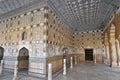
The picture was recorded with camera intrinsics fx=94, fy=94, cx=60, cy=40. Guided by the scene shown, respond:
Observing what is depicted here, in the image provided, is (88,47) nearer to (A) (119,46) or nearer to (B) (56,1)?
(A) (119,46)

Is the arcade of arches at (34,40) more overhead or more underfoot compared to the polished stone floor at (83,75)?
more overhead

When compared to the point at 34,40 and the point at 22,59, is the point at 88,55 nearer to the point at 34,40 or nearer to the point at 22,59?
the point at 22,59

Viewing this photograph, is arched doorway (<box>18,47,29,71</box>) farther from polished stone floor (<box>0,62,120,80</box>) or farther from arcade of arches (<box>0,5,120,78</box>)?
polished stone floor (<box>0,62,120,80</box>)

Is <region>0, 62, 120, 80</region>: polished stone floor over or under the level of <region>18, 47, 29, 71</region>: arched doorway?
under

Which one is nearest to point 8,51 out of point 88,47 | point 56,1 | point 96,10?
point 56,1

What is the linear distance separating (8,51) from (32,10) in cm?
350

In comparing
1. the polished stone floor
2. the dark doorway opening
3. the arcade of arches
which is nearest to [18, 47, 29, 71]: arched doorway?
the arcade of arches

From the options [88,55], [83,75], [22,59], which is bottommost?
[83,75]

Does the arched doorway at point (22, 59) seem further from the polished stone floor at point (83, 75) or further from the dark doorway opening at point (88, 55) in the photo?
the dark doorway opening at point (88, 55)

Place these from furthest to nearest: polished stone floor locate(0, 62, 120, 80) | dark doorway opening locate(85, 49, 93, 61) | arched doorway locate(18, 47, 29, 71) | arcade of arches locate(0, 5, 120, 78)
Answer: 1. dark doorway opening locate(85, 49, 93, 61)
2. arched doorway locate(18, 47, 29, 71)
3. arcade of arches locate(0, 5, 120, 78)
4. polished stone floor locate(0, 62, 120, 80)

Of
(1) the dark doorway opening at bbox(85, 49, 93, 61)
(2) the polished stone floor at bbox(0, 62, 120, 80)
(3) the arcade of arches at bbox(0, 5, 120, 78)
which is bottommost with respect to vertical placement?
(2) the polished stone floor at bbox(0, 62, 120, 80)

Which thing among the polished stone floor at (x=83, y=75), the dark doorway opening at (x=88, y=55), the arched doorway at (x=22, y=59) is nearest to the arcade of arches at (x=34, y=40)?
the arched doorway at (x=22, y=59)

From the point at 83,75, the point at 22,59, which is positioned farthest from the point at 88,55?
the point at 22,59

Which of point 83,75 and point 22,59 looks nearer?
point 83,75
